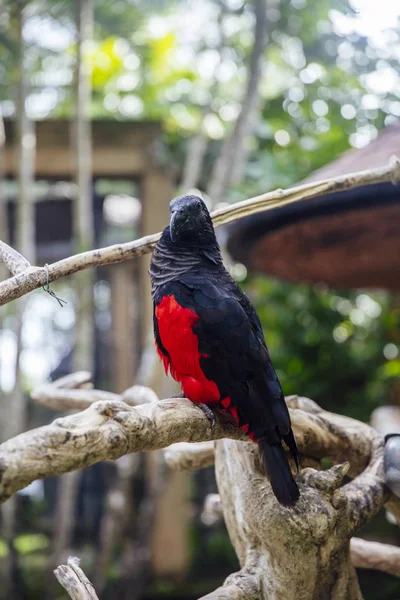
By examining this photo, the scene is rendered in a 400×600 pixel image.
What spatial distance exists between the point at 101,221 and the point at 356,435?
7.83ft

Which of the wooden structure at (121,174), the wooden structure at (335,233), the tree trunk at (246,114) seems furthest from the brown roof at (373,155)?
the wooden structure at (121,174)

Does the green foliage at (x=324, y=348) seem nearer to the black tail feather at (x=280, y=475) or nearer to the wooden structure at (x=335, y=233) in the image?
the wooden structure at (x=335, y=233)

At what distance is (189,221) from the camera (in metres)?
1.17

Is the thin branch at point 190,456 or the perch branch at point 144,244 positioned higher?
the perch branch at point 144,244

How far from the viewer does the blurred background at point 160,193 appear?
102 inches

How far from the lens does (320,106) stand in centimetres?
303

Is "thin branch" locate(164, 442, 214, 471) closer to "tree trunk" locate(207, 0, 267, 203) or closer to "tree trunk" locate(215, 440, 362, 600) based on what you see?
"tree trunk" locate(215, 440, 362, 600)

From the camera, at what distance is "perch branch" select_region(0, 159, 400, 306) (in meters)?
1.04

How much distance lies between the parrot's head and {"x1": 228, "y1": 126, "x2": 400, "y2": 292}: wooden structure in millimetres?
741

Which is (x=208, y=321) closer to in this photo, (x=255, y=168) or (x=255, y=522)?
(x=255, y=522)

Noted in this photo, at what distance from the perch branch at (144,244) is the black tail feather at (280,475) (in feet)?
1.37

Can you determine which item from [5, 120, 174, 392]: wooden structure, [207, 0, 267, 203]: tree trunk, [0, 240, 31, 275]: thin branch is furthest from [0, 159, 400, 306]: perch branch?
[5, 120, 174, 392]: wooden structure

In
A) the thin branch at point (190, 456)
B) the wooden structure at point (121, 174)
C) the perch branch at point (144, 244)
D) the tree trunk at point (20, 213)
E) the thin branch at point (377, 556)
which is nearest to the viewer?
the perch branch at point (144, 244)

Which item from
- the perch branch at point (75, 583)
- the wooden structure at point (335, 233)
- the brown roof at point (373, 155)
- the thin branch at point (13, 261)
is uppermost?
the brown roof at point (373, 155)
